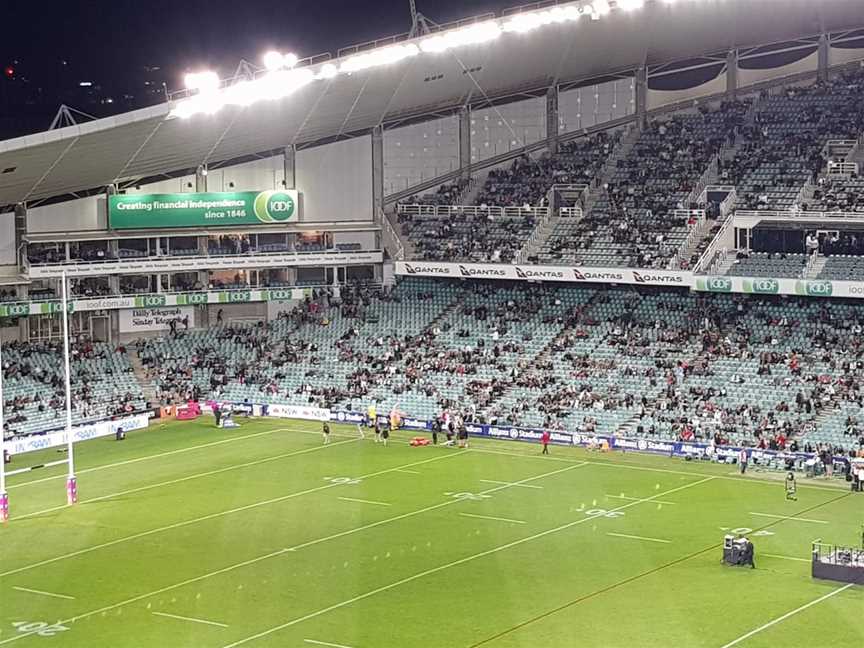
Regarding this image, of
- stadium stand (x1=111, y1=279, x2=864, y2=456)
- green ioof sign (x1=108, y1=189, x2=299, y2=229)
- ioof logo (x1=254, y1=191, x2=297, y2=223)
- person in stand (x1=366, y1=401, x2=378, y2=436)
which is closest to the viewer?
stadium stand (x1=111, y1=279, x2=864, y2=456)

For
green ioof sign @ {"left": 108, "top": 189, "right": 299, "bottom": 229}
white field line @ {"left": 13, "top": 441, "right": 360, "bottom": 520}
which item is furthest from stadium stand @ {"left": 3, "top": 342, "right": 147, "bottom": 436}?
white field line @ {"left": 13, "top": 441, "right": 360, "bottom": 520}

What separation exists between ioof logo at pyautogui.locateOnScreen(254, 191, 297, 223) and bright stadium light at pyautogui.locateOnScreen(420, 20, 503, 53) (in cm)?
1338

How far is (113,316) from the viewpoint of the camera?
224 feet

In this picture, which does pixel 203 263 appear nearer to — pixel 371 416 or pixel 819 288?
pixel 371 416

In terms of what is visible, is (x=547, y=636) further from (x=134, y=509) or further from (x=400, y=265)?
(x=400, y=265)

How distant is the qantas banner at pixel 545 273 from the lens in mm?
60062

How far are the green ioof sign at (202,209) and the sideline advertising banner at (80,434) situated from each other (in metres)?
10.0

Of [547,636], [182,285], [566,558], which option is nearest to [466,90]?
[182,285]

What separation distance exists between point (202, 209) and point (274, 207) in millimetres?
3500

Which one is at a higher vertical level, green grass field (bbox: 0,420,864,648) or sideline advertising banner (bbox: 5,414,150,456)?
sideline advertising banner (bbox: 5,414,150,456)

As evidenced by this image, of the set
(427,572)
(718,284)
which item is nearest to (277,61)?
(718,284)

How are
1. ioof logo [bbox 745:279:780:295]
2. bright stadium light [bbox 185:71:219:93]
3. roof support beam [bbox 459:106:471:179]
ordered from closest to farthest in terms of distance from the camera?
bright stadium light [bbox 185:71:219:93] < ioof logo [bbox 745:279:780:295] < roof support beam [bbox 459:106:471:179]

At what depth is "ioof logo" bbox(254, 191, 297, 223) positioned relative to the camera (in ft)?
227

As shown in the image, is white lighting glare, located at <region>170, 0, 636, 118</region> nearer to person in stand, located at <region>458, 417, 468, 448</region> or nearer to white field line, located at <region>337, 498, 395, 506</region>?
person in stand, located at <region>458, 417, 468, 448</region>
